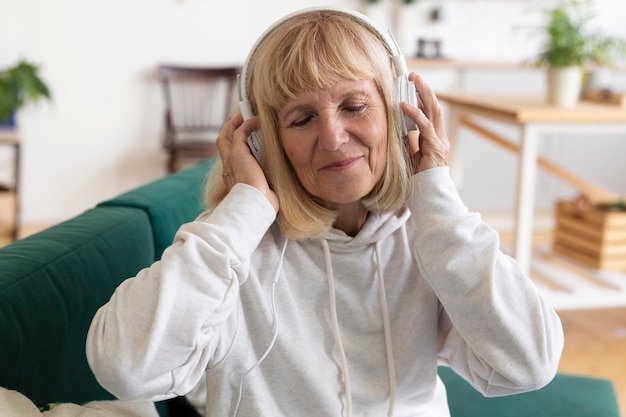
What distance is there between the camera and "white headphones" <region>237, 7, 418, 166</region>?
1091 millimetres

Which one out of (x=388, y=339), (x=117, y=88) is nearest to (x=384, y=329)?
(x=388, y=339)

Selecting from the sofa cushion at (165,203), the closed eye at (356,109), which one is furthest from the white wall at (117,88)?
the closed eye at (356,109)

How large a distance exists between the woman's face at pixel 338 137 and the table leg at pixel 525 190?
4.94ft

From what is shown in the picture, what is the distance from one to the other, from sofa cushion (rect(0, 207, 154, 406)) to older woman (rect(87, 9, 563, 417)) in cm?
9

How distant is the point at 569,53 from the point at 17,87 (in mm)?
2788

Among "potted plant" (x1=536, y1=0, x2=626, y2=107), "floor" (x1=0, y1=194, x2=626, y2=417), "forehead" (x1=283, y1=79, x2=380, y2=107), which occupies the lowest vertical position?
"floor" (x1=0, y1=194, x2=626, y2=417)

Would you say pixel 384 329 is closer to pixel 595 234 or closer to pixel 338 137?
pixel 338 137

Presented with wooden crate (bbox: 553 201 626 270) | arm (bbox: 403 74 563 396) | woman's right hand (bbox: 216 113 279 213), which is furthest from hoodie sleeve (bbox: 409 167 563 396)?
wooden crate (bbox: 553 201 626 270)

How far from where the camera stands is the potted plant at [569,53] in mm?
2672

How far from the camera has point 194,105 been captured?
4.67m

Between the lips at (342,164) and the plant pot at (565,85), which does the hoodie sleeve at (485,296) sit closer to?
the lips at (342,164)

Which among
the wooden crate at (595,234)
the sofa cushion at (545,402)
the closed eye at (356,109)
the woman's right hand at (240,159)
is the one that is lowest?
the sofa cushion at (545,402)

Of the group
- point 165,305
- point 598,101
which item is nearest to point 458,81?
point 598,101

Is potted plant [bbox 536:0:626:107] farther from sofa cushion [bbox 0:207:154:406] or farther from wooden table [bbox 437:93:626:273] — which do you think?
sofa cushion [bbox 0:207:154:406]
